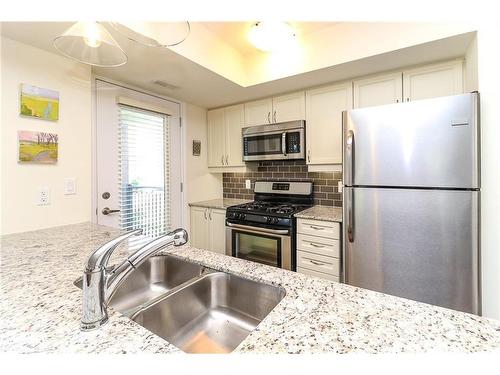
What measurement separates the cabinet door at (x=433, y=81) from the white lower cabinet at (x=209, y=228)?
2.16 m

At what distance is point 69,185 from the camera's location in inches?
70.4

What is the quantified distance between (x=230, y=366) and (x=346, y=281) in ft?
5.18

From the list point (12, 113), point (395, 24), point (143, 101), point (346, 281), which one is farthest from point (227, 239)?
point (395, 24)

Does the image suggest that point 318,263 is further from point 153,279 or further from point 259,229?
point 153,279

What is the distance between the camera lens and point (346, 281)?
5.90ft

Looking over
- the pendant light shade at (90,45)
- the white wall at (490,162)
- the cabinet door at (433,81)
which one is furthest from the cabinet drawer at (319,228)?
the pendant light shade at (90,45)

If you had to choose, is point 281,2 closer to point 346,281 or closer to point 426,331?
point 426,331

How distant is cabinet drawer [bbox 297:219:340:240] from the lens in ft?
6.56

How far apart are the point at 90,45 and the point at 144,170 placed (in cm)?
135

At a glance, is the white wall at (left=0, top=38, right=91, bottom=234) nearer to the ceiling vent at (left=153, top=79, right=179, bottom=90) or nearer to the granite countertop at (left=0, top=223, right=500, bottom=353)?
the ceiling vent at (left=153, top=79, right=179, bottom=90)

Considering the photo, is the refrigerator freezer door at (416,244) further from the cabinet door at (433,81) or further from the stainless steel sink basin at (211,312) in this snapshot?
the stainless steel sink basin at (211,312)

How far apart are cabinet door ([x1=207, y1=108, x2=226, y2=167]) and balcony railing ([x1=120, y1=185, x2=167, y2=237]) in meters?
0.88

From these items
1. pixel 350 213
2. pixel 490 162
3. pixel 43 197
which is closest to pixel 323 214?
pixel 350 213

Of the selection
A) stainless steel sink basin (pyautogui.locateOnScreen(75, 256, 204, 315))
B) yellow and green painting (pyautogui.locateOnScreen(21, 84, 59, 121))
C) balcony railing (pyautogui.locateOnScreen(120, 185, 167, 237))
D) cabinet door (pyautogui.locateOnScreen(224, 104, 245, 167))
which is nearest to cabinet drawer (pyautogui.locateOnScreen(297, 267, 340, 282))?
stainless steel sink basin (pyautogui.locateOnScreen(75, 256, 204, 315))
